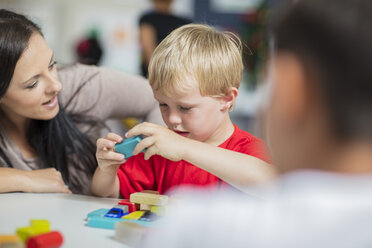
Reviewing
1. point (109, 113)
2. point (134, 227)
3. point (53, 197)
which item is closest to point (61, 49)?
point (109, 113)

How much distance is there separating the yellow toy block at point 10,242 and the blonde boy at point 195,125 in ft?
0.76

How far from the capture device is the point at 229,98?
83 cm

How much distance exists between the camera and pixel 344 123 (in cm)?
40

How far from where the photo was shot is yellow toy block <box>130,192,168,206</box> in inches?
27.8

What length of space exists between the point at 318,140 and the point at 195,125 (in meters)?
0.40

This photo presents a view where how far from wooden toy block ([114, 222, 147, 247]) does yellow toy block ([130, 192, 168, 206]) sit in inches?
3.3

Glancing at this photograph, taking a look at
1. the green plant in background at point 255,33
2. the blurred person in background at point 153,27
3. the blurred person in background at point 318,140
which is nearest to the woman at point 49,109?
the blurred person in background at point 318,140

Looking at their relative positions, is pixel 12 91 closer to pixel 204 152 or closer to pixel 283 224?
pixel 204 152

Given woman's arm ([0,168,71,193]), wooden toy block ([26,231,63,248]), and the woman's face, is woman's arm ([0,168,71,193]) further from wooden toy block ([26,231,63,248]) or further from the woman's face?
wooden toy block ([26,231,63,248])

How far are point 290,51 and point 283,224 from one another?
0.17 metres

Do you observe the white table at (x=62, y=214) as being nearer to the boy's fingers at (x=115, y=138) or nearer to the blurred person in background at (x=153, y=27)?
the boy's fingers at (x=115, y=138)

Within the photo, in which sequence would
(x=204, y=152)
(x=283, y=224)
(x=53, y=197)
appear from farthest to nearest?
(x=53, y=197) → (x=204, y=152) → (x=283, y=224)

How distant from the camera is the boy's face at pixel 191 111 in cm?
79

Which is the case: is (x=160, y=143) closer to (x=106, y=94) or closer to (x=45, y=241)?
(x=45, y=241)
